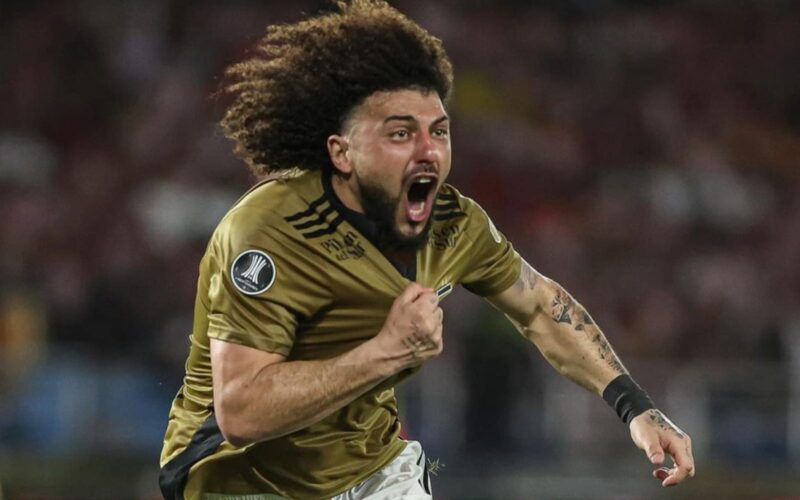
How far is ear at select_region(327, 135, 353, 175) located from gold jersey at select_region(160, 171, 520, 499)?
3.2 inches

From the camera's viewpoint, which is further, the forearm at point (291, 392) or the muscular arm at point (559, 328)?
the muscular arm at point (559, 328)

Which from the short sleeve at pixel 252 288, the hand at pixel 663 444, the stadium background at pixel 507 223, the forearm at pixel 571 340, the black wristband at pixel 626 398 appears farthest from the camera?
the stadium background at pixel 507 223

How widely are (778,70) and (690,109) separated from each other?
1.26 metres

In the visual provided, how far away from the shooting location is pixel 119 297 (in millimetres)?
10742

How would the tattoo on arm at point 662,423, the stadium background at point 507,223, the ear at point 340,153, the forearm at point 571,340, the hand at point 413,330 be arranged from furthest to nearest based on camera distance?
the stadium background at point 507,223, the forearm at point 571,340, the tattoo on arm at point 662,423, the ear at point 340,153, the hand at point 413,330

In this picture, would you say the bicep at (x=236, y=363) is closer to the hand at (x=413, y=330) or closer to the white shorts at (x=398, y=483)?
the hand at (x=413, y=330)

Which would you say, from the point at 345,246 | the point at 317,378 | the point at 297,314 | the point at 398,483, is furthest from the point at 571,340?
the point at 317,378

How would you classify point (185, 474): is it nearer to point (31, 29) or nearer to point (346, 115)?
point (346, 115)

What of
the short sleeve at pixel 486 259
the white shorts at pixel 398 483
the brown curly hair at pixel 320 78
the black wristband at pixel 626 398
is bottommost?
the white shorts at pixel 398 483

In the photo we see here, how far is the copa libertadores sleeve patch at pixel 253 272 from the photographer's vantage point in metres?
3.92

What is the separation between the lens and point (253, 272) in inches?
155

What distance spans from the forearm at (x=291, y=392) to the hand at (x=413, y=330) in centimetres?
4

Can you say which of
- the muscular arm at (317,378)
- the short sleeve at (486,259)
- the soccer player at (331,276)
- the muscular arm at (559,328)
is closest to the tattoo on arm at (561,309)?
the muscular arm at (559,328)

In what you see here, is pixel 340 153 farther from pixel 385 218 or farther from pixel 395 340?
pixel 395 340
